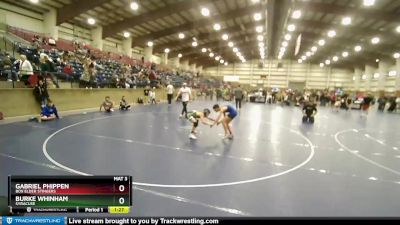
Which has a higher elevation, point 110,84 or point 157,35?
point 157,35

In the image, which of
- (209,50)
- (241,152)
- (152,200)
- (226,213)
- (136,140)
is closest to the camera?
(226,213)

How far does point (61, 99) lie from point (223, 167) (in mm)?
11627

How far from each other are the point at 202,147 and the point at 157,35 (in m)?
27.6

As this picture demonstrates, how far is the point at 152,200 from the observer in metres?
4.16

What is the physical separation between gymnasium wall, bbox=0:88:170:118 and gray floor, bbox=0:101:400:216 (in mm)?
1749

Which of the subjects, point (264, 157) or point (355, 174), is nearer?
point (355, 174)

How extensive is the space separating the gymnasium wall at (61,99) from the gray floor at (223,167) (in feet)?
Answer: 5.74

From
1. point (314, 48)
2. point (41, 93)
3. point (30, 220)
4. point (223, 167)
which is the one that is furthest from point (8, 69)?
point (314, 48)

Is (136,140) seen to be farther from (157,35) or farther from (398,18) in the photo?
(157,35)

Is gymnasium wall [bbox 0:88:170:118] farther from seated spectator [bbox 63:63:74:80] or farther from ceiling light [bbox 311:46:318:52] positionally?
ceiling light [bbox 311:46:318:52]

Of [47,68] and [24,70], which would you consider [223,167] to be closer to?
[24,70]

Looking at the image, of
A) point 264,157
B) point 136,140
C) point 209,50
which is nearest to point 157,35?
point 209,50

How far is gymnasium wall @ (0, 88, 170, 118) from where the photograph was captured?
11.6m

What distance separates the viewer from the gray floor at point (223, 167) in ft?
13.6
